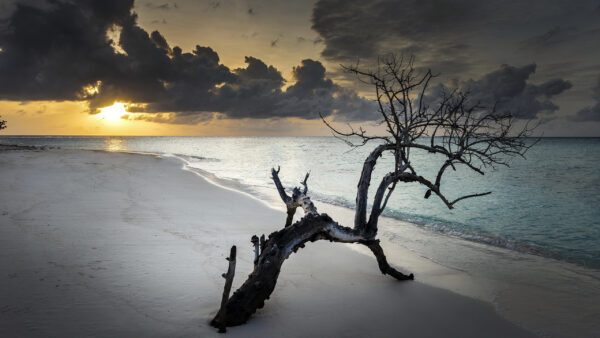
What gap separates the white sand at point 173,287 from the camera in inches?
149

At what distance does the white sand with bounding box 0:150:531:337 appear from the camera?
Result: 12.4ft

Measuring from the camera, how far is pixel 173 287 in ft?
15.4

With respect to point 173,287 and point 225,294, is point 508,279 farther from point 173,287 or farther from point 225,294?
point 173,287

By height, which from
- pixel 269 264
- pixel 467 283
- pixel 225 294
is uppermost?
pixel 269 264

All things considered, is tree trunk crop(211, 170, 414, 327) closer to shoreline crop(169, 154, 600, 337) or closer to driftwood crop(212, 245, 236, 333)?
driftwood crop(212, 245, 236, 333)

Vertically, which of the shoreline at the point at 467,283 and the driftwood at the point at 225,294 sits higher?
the driftwood at the point at 225,294

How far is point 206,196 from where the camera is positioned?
43.2 feet

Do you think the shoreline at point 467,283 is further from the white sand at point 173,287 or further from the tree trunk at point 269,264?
the tree trunk at point 269,264

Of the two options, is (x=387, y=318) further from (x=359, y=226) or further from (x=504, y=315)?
(x=504, y=315)

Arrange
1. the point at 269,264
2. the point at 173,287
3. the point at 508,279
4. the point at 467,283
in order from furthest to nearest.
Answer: the point at 508,279, the point at 467,283, the point at 173,287, the point at 269,264

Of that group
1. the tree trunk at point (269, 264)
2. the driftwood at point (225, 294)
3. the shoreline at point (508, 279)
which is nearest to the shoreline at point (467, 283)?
the shoreline at point (508, 279)

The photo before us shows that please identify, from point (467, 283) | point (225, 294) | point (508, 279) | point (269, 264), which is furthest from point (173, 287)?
point (508, 279)

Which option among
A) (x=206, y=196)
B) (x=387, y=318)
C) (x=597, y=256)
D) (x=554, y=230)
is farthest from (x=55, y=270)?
(x=554, y=230)

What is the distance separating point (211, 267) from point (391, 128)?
162 inches
